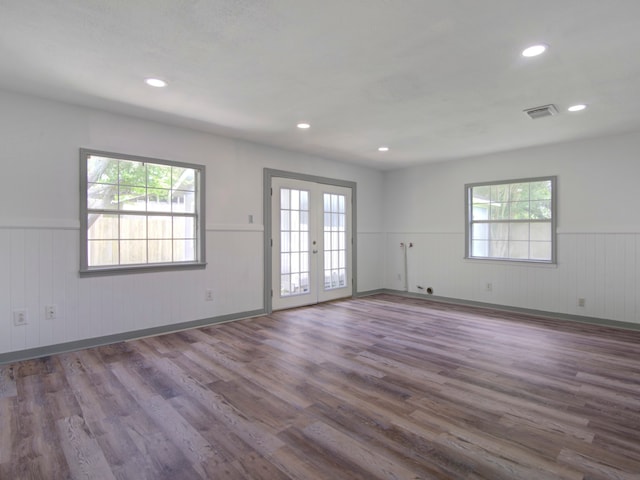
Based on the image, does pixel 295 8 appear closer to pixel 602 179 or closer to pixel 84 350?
pixel 84 350

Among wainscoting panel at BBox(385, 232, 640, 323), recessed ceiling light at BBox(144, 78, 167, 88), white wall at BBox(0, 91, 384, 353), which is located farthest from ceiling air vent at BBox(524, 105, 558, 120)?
recessed ceiling light at BBox(144, 78, 167, 88)

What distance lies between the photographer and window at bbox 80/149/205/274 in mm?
3836

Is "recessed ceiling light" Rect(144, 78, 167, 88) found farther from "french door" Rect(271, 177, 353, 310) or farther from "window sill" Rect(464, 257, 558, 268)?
"window sill" Rect(464, 257, 558, 268)

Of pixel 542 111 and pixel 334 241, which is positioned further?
pixel 334 241

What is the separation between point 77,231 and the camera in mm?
3691

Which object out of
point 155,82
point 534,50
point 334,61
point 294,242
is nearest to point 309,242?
point 294,242

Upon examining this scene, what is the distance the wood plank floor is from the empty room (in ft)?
0.07

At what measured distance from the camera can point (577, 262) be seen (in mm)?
5004

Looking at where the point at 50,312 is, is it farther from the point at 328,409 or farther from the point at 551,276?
the point at 551,276

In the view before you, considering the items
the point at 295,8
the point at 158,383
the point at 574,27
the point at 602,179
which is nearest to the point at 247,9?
the point at 295,8

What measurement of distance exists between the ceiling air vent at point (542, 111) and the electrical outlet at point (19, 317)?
5.45 m

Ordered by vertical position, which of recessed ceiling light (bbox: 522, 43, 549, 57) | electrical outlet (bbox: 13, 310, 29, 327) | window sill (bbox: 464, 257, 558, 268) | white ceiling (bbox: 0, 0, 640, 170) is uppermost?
white ceiling (bbox: 0, 0, 640, 170)

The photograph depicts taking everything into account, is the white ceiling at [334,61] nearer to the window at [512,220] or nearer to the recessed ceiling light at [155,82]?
the recessed ceiling light at [155,82]

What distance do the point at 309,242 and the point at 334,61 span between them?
11.4 feet
